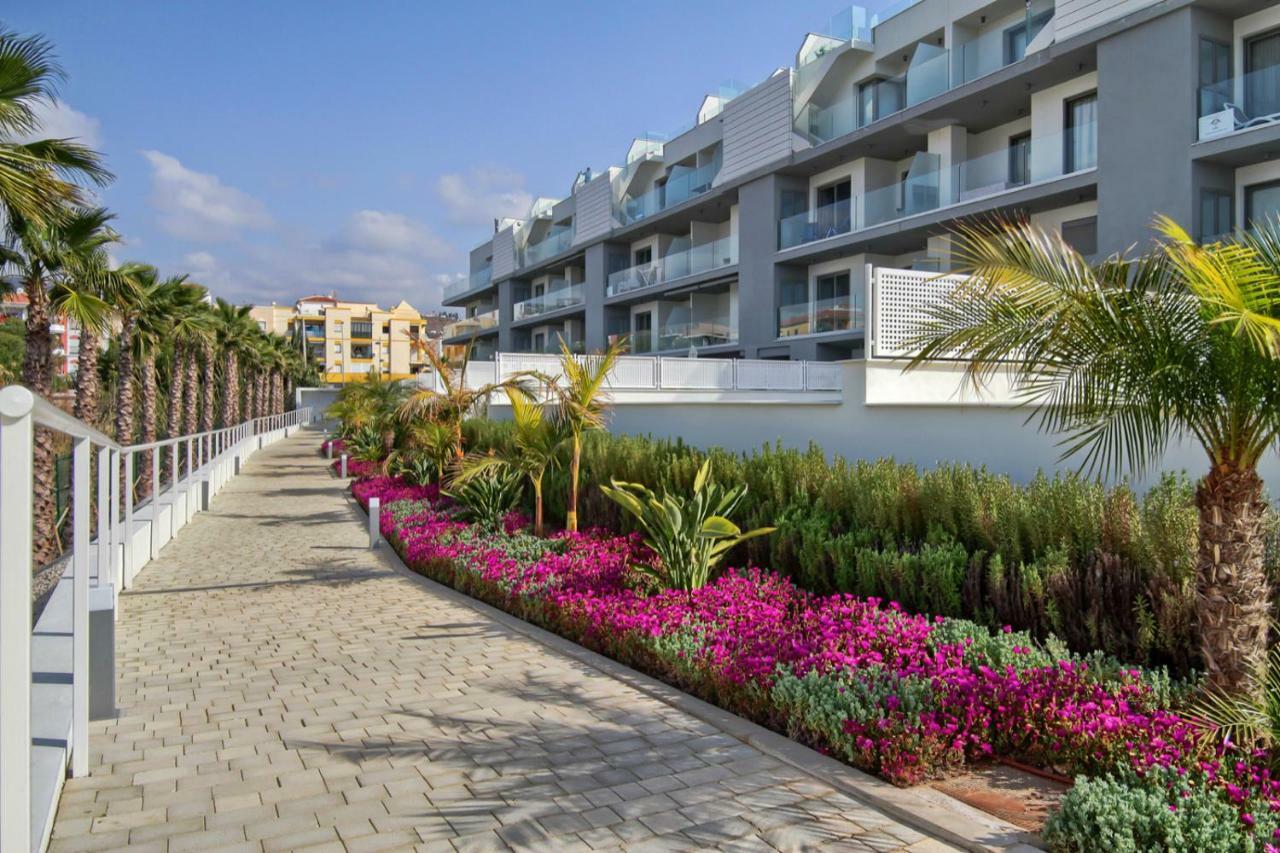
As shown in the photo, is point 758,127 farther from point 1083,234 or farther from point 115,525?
point 115,525

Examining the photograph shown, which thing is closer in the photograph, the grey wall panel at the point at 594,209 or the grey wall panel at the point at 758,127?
the grey wall panel at the point at 758,127

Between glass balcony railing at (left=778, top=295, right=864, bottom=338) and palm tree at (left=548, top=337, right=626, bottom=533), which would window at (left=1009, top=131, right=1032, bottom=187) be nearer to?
glass balcony railing at (left=778, top=295, right=864, bottom=338)

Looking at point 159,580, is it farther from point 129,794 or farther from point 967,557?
point 967,557

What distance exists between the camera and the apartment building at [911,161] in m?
19.3

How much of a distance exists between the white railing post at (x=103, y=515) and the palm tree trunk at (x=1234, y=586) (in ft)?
25.7

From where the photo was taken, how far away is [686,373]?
21.3 meters

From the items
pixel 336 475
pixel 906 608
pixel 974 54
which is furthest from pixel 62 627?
pixel 974 54

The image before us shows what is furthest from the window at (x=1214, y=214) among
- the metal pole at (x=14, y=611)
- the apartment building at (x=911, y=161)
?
the metal pole at (x=14, y=611)

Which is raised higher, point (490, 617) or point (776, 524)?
point (776, 524)

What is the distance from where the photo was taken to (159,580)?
1059cm

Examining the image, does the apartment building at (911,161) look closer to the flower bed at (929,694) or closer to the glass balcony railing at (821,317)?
the glass balcony railing at (821,317)

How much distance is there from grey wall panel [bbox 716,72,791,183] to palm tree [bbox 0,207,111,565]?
22095 mm

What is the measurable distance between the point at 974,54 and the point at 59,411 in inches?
1042

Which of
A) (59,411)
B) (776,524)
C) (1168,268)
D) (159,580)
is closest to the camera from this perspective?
(59,411)
